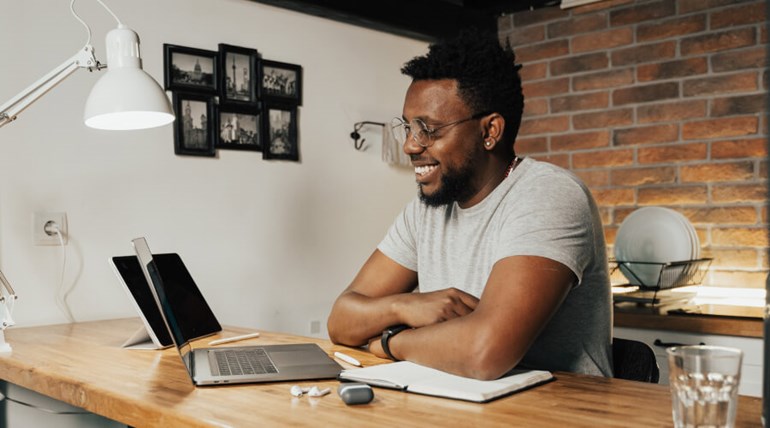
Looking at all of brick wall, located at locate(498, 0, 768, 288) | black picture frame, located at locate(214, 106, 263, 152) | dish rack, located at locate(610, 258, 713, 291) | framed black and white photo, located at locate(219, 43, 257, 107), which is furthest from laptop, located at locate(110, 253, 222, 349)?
brick wall, located at locate(498, 0, 768, 288)

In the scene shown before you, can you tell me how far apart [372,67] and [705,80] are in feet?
4.49

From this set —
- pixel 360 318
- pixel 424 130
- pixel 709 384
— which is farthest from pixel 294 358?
pixel 709 384

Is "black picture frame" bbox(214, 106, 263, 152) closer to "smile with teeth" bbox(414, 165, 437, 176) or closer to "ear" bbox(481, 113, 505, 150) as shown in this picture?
"smile with teeth" bbox(414, 165, 437, 176)

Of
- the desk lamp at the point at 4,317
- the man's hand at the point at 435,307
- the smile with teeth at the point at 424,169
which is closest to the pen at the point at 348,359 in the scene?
the man's hand at the point at 435,307

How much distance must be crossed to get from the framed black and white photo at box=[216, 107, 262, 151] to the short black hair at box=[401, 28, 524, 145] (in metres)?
1.02

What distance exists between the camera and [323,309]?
2945 millimetres

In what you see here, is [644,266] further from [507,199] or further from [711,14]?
[507,199]

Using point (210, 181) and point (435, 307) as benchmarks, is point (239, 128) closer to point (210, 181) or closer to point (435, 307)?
point (210, 181)

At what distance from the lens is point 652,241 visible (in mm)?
2771

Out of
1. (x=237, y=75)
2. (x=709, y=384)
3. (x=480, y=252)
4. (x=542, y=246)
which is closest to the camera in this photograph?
(x=709, y=384)

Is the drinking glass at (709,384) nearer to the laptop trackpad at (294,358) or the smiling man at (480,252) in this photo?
the smiling man at (480,252)

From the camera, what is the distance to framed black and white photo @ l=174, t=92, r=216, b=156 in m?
2.48

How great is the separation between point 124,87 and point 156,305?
1.85 ft

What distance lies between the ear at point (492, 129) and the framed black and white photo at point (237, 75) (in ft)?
3.97
